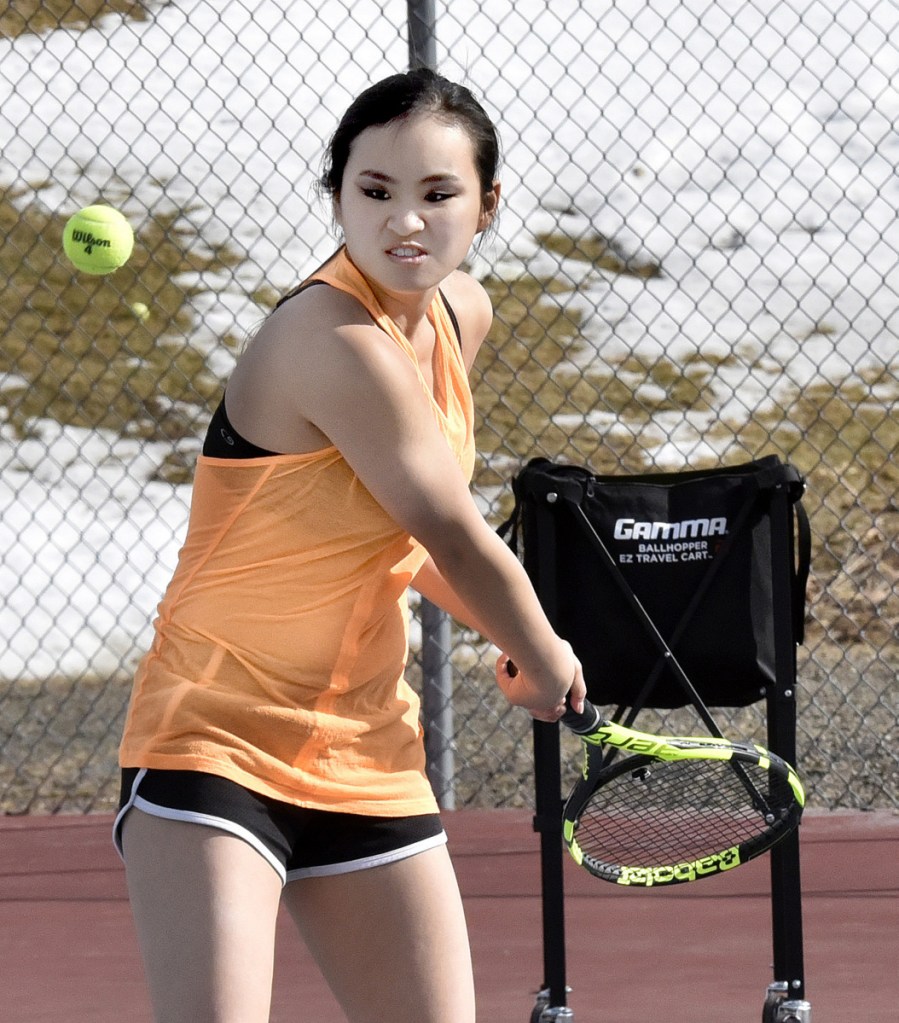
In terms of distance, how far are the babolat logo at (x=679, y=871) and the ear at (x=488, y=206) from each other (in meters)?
1.17

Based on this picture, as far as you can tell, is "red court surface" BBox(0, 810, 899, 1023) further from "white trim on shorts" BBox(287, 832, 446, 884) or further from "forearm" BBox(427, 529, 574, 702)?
"forearm" BBox(427, 529, 574, 702)

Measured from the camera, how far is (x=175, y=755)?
191cm

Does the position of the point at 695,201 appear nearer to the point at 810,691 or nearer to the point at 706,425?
the point at 706,425

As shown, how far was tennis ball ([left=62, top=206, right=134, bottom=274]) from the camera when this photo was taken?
16.5 ft

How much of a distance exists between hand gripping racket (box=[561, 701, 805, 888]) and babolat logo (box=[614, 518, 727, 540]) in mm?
381

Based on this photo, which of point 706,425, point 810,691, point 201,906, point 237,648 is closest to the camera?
point 201,906

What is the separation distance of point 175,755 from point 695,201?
8665mm

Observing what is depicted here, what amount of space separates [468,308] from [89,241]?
9.80 feet

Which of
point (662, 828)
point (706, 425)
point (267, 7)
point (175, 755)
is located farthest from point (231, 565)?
point (267, 7)

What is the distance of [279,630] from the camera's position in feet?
6.33

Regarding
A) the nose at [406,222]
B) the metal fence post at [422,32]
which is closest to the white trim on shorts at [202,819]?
the nose at [406,222]

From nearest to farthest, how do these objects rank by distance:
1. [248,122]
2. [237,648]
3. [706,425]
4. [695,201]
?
[237,648] < [706,425] < [695,201] < [248,122]

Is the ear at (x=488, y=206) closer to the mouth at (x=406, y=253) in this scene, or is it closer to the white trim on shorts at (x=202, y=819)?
the mouth at (x=406, y=253)

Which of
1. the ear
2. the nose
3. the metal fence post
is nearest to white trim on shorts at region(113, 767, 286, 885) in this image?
the nose
